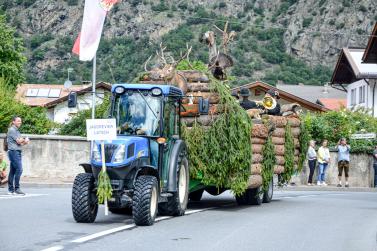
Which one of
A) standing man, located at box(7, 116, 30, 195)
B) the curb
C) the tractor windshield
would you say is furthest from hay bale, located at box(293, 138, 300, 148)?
the curb

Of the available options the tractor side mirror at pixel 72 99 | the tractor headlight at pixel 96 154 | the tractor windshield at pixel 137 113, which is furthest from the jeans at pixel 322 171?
the tractor headlight at pixel 96 154

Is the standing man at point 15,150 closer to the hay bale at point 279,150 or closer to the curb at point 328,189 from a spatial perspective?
the hay bale at point 279,150

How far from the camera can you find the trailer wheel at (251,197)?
22.1 metres

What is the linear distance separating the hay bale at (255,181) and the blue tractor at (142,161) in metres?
2.47

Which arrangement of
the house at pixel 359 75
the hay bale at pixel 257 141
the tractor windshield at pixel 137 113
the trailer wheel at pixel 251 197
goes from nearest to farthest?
the tractor windshield at pixel 137 113
the hay bale at pixel 257 141
the trailer wheel at pixel 251 197
the house at pixel 359 75

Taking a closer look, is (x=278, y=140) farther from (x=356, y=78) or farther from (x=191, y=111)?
(x=356, y=78)

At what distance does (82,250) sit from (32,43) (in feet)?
433

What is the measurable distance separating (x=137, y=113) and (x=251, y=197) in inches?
227

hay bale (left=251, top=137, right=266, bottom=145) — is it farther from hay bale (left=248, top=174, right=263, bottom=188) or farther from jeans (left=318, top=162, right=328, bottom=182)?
jeans (left=318, top=162, right=328, bottom=182)

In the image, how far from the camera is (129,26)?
463 feet

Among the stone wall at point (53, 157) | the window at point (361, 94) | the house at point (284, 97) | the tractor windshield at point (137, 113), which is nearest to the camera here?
the tractor windshield at point (137, 113)

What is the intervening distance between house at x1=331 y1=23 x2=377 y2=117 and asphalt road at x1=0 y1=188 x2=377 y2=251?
34720 mm

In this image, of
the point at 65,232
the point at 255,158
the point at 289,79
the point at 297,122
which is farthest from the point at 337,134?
the point at 289,79

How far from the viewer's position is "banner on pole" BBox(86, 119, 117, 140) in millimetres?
15922
